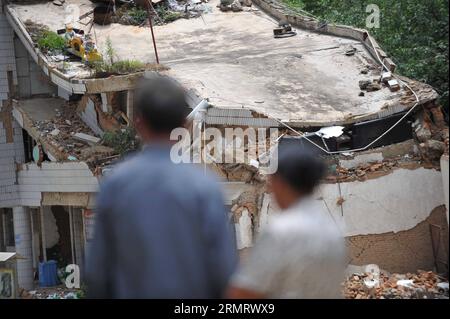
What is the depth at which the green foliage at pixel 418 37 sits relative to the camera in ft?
42.2

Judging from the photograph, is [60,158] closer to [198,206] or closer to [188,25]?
[188,25]

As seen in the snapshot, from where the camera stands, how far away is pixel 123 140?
44.0 feet

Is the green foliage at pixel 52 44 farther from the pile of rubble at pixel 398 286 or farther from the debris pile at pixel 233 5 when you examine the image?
the pile of rubble at pixel 398 286

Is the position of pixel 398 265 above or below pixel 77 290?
above

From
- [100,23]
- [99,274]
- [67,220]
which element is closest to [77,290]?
[67,220]

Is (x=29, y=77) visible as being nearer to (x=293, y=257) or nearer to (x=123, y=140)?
(x=123, y=140)

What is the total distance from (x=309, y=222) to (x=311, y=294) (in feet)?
1.20

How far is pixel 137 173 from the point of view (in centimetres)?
371

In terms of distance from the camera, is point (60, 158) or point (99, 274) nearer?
point (99, 274)

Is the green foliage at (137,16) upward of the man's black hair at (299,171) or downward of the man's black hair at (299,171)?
downward

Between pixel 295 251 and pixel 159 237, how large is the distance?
24.8 inches

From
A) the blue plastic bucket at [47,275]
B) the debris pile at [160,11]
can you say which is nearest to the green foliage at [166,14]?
the debris pile at [160,11]

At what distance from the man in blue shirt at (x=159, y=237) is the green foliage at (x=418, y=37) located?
29.8 feet

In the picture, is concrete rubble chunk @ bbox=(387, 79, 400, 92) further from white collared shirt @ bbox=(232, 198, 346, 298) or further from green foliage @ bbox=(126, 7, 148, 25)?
white collared shirt @ bbox=(232, 198, 346, 298)
